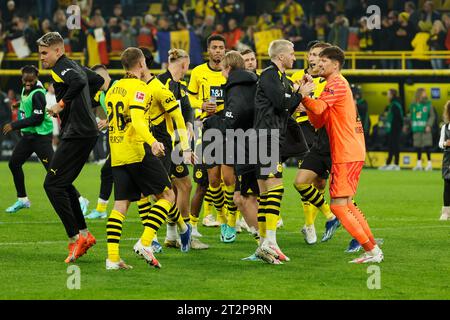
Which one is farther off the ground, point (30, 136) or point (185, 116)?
point (185, 116)

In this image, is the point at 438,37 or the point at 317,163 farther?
the point at 438,37

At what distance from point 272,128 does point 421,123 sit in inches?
751

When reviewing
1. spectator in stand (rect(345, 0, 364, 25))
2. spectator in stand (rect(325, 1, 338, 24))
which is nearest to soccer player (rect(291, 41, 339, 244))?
spectator in stand (rect(325, 1, 338, 24))

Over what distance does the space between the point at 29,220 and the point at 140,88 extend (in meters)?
5.85

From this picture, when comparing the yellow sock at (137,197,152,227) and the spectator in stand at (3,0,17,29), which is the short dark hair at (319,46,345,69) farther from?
the spectator in stand at (3,0,17,29)

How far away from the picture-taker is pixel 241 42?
3194 cm

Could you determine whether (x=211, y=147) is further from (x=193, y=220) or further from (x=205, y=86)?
(x=193, y=220)

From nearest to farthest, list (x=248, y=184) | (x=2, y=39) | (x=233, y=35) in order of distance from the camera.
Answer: (x=248, y=184) → (x=233, y=35) → (x=2, y=39)

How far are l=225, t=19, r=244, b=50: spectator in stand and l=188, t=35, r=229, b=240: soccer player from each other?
17.6 metres

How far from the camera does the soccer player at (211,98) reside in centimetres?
1447

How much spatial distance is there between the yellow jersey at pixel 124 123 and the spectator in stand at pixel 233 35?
21607 millimetres

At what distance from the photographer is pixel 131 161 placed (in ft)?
35.9

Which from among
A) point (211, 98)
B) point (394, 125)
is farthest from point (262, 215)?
point (394, 125)

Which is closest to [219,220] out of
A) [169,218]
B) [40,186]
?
[169,218]
